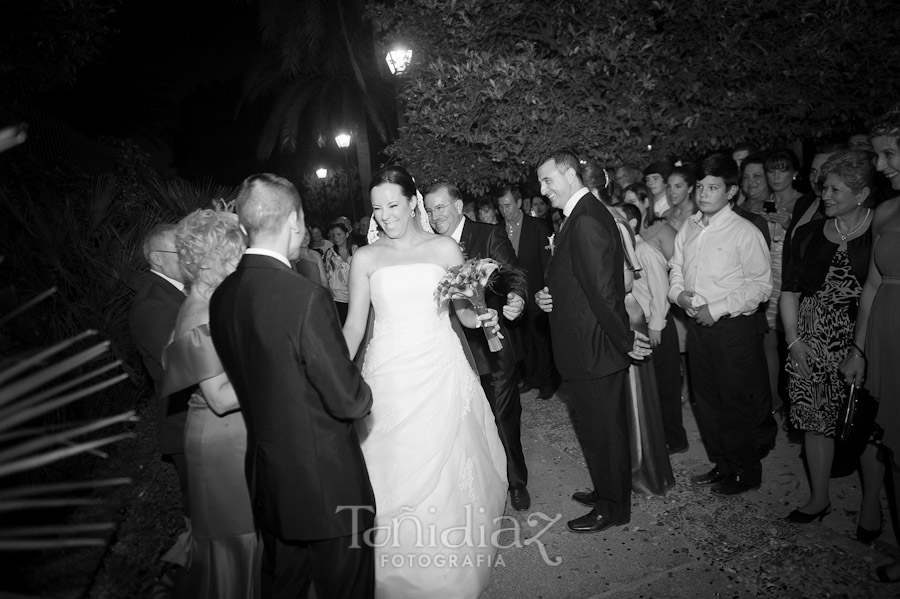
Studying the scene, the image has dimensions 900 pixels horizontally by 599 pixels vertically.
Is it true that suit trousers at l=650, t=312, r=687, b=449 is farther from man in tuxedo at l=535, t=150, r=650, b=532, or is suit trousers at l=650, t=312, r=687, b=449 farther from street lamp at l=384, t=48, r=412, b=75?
street lamp at l=384, t=48, r=412, b=75

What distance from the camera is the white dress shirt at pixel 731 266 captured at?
13.5ft

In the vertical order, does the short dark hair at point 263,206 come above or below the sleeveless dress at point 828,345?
above

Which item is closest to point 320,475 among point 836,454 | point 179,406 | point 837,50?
point 179,406

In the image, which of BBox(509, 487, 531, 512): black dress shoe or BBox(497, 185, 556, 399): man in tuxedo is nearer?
BBox(509, 487, 531, 512): black dress shoe

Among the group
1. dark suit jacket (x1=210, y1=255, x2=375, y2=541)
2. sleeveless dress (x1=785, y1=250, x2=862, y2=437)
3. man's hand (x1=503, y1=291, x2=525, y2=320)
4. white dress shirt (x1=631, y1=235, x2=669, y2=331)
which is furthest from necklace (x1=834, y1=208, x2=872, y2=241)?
dark suit jacket (x1=210, y1=255, x2=375, y2=541)

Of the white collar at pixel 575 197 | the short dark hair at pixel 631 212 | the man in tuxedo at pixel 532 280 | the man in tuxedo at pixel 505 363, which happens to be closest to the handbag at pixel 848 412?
the white collar at pixel 575 197

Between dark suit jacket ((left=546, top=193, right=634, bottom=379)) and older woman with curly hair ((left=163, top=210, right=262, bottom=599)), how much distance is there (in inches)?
82.6

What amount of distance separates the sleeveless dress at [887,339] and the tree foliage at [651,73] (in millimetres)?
3465

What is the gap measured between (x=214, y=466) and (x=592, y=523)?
8.52 ft

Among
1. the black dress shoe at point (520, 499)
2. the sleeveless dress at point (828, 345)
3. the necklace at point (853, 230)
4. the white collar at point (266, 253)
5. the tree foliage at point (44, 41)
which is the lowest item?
the black dress shoe at point (520, 499)

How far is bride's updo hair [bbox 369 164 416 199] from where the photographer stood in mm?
3584

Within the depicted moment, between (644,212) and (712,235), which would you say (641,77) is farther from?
(712,235)

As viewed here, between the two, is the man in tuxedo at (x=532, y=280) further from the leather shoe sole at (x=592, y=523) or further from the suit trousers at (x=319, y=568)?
the suit trousers at (x=319, y=568)

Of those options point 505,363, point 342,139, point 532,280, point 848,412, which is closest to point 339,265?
point 532,280
